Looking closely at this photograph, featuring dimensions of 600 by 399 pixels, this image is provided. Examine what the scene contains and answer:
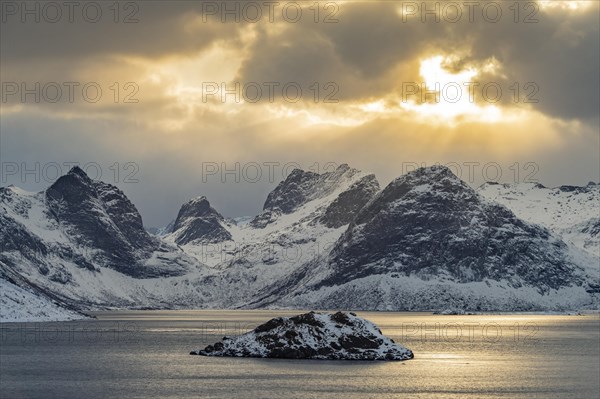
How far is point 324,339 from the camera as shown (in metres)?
188

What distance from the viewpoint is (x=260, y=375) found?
164 meters

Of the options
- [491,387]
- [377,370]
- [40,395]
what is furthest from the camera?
[377,370]

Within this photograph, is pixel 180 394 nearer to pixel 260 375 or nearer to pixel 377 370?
pixel 260 375

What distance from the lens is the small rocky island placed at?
612 ft

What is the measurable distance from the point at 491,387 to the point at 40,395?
67035 millimetres

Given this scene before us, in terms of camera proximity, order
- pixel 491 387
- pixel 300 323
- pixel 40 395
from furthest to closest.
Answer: pixel 300 323 → pixel 491 387 → pixel 40 395

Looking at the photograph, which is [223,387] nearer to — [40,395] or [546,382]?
[40,395]

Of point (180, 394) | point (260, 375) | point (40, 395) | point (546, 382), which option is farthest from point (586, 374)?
point (40, 395)

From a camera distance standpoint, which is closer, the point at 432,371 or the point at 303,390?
the point at 303,390

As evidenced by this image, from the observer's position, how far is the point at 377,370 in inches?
6762

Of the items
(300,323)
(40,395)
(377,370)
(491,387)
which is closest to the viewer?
(40,395)

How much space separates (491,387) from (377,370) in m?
22.6

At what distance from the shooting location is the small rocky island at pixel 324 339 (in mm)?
186500

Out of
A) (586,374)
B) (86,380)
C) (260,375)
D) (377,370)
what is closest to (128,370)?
(86,380)
